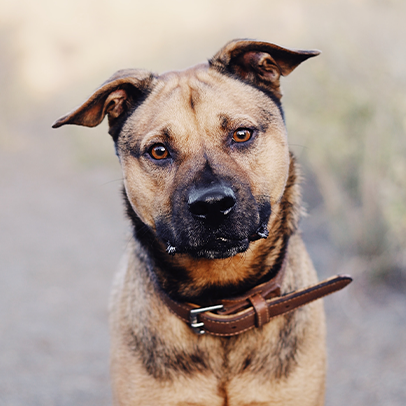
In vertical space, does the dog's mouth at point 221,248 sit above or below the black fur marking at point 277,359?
above

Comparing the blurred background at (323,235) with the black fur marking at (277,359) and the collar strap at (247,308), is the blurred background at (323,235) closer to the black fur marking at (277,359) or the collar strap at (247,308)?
the collar strap at (247,308)

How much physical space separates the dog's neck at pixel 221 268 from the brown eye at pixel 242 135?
431mm

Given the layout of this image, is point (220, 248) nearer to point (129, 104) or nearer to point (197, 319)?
point (197, 319)

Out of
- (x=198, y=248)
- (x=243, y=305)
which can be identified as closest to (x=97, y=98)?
(x=198, y=248)

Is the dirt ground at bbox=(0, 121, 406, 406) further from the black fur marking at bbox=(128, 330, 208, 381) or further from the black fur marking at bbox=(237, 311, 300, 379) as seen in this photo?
the black fur marking at bbox=(237, 311, 300, 379)

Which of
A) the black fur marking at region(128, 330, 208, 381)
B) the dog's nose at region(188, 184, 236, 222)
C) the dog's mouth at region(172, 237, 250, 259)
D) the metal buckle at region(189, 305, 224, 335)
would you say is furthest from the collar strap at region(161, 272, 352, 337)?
the dog's nose at region(188, 184, 236, 222)

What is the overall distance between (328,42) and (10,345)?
5482mm

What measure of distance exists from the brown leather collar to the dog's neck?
2.6 inches

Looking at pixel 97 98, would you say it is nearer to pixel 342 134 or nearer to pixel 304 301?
pixel 304 301

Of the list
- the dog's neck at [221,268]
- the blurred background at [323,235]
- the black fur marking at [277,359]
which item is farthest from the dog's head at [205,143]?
the blurred background at [323,235]

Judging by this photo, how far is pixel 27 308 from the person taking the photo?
243 inches

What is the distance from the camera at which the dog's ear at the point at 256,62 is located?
259 cm

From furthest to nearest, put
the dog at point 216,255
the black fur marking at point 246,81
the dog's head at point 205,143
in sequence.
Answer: the black fur marking at point 246,81
the dog at point 216,255
the dog's head at point 205,143

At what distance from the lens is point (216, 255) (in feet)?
7.43
